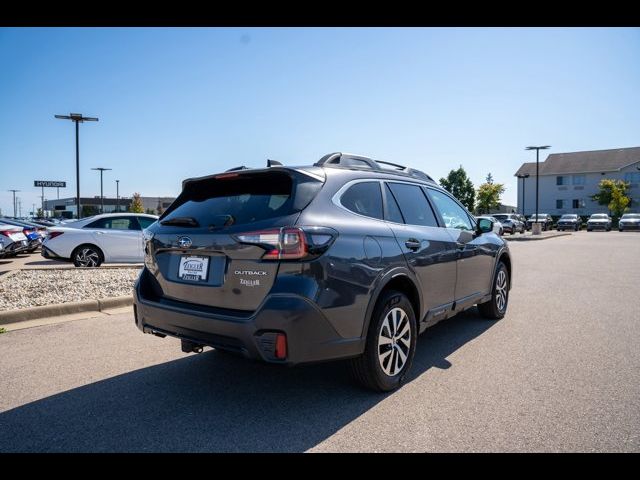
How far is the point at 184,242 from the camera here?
327cm

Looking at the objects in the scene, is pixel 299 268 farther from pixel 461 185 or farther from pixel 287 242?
pixel 461 185

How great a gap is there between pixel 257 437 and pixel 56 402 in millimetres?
1725

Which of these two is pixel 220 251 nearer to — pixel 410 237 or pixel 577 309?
pixel 410 237

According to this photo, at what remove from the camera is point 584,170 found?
61.7m

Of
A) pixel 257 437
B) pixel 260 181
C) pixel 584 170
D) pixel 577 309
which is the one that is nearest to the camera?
pixel 257 437

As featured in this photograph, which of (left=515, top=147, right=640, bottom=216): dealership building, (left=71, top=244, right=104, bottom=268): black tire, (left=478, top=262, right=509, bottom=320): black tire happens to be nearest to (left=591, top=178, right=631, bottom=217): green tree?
(left=515, top=147, right=640, bottom=216): dealership building

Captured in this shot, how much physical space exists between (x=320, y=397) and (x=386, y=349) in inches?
25.3

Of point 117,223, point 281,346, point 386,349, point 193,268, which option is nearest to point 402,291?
point 386,349

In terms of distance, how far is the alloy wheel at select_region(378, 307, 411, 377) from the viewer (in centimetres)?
344

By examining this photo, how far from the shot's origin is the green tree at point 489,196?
6919 cm

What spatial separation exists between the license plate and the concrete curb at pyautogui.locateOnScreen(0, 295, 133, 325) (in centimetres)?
380
